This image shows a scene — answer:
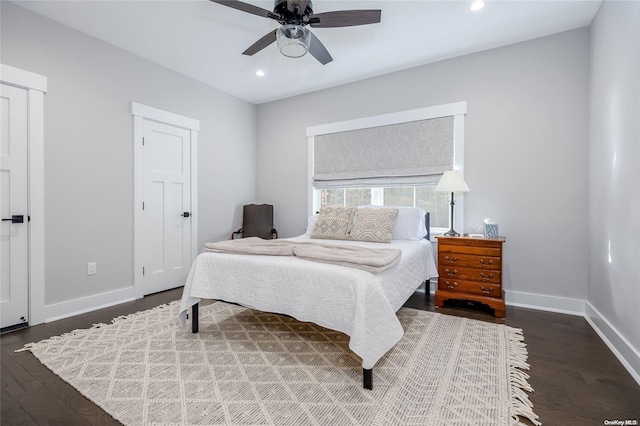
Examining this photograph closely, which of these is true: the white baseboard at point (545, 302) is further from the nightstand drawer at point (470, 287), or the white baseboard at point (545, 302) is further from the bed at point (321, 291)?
the bed at point (321, 291)

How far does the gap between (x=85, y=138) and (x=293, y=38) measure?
2.41m

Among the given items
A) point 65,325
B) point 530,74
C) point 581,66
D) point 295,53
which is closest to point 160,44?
point 295,53

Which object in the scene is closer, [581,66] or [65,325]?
[65,325]

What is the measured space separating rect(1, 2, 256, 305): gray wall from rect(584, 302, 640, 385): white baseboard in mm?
4482

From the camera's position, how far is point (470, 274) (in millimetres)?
3076

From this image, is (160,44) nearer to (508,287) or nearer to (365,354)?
(365,354)

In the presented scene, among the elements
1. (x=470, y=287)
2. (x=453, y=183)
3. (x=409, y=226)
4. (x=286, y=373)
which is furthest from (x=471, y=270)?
(x=286, y=373)

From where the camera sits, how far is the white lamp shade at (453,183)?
10.6ft

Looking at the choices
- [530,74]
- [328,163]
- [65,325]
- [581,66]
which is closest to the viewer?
[65,325]

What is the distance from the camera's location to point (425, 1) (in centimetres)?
259

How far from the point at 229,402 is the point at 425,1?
3315 mm

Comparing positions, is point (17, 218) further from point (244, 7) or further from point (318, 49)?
point (318, 49)

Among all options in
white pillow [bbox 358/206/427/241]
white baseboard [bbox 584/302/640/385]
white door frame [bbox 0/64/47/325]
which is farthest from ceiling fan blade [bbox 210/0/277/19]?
white baseboard [bbox 584/302/640/385]

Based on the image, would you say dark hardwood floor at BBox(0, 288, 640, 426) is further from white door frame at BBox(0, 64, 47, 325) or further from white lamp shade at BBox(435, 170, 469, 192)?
white lamp shade at BBox(435, 170, 469, 192)
